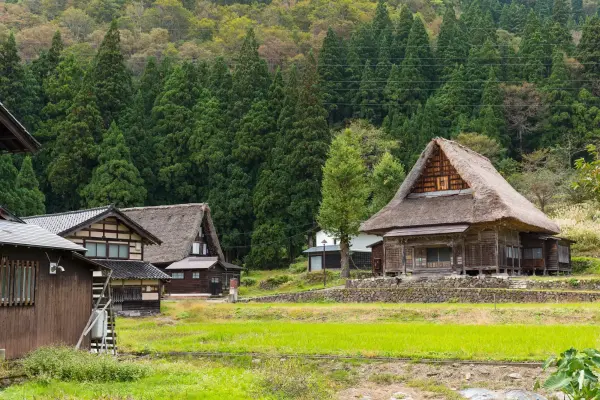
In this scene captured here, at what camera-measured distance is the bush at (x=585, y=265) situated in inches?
1465

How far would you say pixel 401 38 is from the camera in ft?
231

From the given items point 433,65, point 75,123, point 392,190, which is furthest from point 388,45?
point 75,123

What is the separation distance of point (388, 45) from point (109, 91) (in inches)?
1150

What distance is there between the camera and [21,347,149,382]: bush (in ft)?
38.7

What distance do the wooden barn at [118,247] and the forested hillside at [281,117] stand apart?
17621 millimetres

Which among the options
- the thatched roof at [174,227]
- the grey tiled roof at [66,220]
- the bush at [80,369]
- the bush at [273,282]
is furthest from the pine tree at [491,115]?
the bush at [80,369]

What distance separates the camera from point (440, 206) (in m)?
35.4

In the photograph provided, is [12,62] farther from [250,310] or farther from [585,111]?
[585,111]

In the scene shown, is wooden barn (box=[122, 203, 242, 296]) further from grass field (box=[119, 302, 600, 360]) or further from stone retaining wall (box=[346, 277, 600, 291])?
grass field (box=[119, 302, 600, 360])

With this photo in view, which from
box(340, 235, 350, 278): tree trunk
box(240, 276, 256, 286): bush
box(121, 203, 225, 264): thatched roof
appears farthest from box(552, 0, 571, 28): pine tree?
box(121, 203, 225, 264): thatched roof

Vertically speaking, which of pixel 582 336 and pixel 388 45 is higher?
pixel 388 45

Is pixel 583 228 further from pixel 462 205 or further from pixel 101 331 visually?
pixel 101 331

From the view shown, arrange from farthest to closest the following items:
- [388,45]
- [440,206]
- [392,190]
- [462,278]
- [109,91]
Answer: [388,45] < [109,91] < [392,190] < [440,206] < [462,278]

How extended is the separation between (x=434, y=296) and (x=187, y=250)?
17.3 m
